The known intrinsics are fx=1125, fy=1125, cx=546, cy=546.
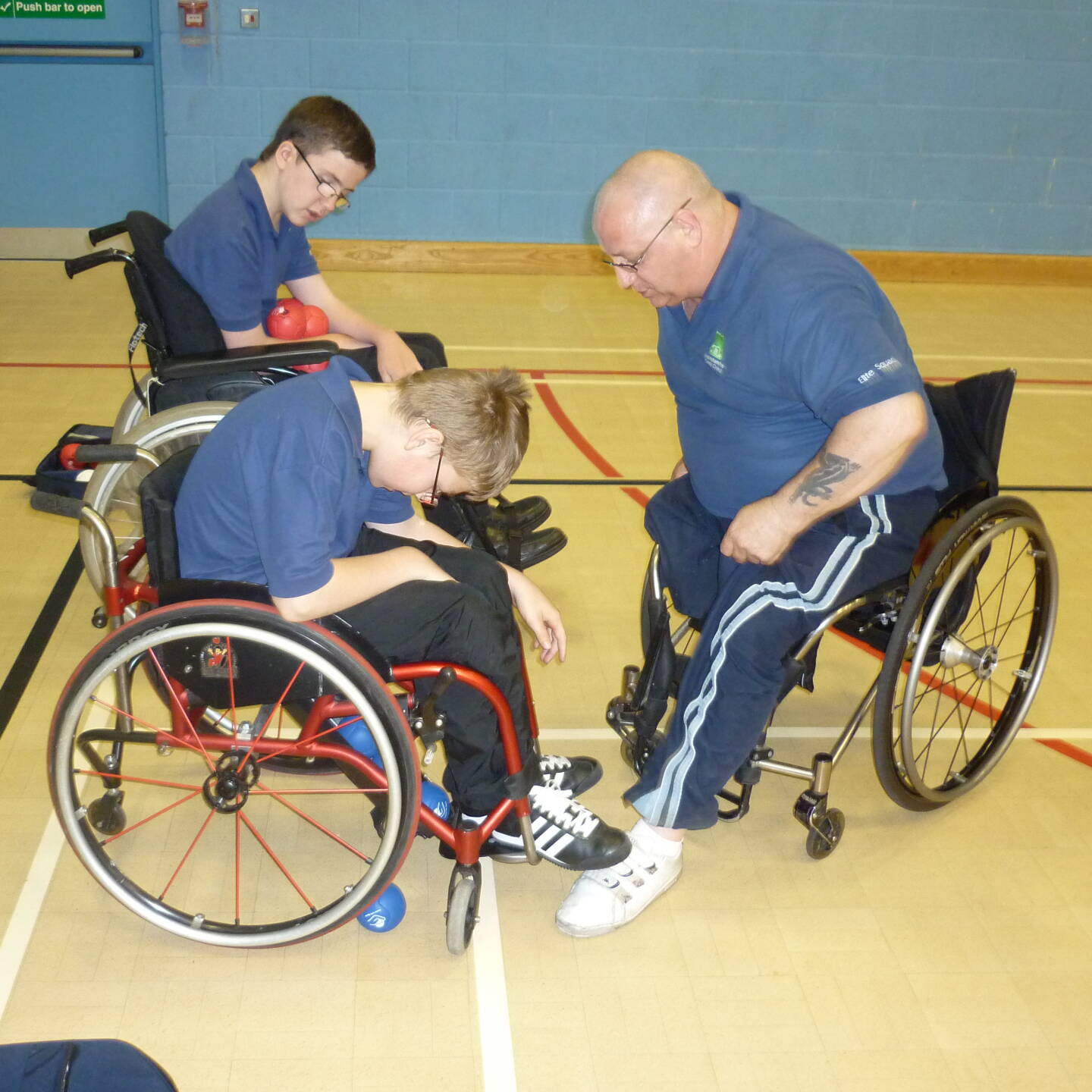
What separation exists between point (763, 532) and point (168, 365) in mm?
1193

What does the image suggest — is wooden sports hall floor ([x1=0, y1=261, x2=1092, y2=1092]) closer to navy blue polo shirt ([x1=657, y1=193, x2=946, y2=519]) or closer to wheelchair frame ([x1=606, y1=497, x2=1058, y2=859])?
wheelchair frame ([x1=606, y1=497, x2=1058, y2=859])

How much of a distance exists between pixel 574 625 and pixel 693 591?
634mm

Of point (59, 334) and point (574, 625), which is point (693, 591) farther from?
point (59, 334)

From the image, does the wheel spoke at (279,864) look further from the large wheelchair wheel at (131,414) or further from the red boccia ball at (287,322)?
the red boccia ball at (287,322)

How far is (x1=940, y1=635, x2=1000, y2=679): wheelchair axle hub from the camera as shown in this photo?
1.85m

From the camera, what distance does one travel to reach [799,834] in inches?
79.0

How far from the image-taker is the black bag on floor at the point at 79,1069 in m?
0.98

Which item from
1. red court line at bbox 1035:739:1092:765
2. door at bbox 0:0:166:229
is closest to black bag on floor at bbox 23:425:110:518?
A: red court line at bbox 1035:739:1092:765

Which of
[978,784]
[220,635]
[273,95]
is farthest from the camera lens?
[273,95]

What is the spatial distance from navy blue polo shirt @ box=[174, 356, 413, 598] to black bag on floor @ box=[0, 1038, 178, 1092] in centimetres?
58

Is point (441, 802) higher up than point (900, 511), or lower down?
lower down

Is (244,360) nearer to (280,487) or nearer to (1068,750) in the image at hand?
(280,487)

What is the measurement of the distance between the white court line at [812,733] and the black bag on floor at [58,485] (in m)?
1.38

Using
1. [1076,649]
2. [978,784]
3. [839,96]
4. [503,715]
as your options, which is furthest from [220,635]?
[839,96]
